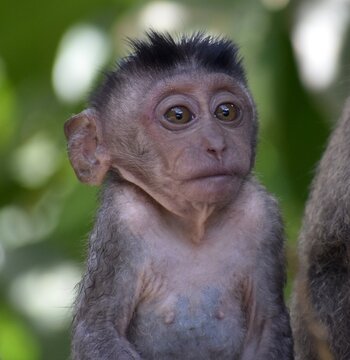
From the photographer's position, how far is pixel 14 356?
12.9 m

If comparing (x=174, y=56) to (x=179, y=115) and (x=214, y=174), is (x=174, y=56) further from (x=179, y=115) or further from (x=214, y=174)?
(x=214, y=174)

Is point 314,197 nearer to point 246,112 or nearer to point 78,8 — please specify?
point 246,112

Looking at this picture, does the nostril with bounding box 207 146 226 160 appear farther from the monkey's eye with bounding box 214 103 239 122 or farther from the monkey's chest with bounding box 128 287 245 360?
the monkey's chest with bounding box 128 287 245 360

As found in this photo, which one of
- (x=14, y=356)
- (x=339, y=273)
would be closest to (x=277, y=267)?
(x=339, y=273)

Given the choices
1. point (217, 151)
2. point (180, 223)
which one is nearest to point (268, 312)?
point (180, 223)

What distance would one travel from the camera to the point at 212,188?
781 centimetres

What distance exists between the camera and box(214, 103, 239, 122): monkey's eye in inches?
318

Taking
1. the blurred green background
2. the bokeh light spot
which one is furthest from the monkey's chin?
the bokeh light spot

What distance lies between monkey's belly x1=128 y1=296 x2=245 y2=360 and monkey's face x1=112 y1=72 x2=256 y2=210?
1.93 feet

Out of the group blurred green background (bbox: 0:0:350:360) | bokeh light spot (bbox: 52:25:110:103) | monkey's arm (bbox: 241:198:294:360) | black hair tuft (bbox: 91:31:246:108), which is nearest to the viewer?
monkey's arm (bbox: 241:198:294:360)

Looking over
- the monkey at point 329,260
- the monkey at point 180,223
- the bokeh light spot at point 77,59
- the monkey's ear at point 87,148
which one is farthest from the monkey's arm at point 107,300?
the bokeh light spot at point 77,59

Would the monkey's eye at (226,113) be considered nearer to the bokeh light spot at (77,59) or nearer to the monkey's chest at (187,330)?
the monkey's chest at (187,330)

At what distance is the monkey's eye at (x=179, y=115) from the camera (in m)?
8.01

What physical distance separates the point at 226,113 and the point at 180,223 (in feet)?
2.08
